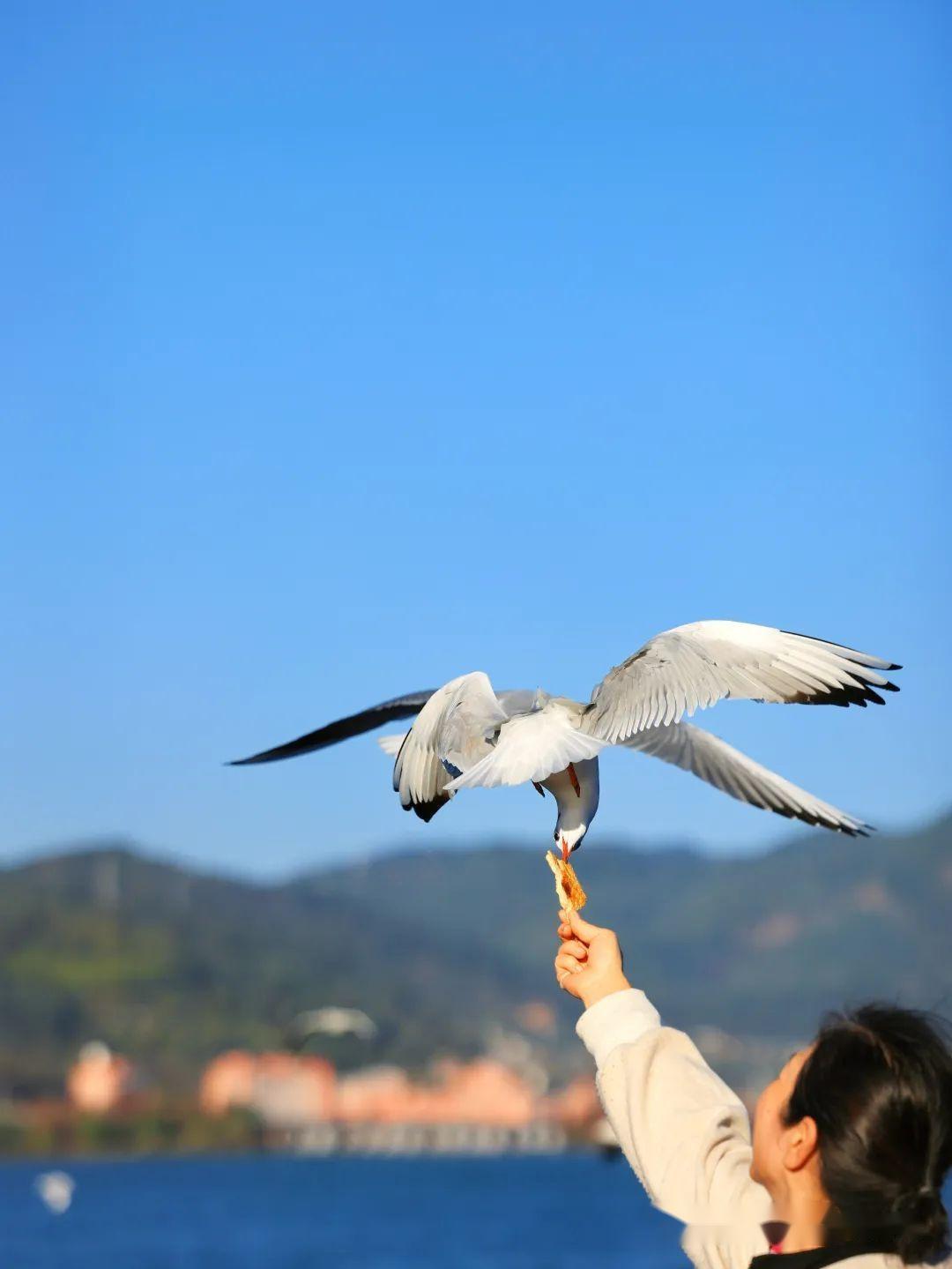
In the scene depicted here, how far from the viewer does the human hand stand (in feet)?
6.40

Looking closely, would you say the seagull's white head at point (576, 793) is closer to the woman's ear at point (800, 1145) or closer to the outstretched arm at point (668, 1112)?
the outstretched arm at point (668, 1112)

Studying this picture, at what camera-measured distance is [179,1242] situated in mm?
53562

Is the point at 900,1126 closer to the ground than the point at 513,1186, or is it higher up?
higher up

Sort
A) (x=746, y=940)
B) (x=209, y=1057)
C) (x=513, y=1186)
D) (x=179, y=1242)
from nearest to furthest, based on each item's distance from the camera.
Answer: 1. (x=179, y=1242)
2. (x=513, y=1186)
3. (x=209, y=1057)
4. (x=746, y=940)

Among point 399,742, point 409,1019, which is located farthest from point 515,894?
point 399,742

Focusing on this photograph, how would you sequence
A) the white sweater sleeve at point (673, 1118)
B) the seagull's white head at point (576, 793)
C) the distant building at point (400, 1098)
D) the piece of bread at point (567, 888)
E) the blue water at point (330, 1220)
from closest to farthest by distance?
the white sweater sleeve at point (673, 1118) → the piece of bread at point (567, 888) → the seagull's white head at point (576, 793) → the blue water at point (330, 1220) → the distant building at point (400, 1098)

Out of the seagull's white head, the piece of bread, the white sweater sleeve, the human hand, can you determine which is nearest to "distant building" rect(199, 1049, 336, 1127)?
the seagull's white head

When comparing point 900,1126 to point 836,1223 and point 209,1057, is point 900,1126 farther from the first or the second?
point 209,1057

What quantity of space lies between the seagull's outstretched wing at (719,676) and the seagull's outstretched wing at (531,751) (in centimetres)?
11

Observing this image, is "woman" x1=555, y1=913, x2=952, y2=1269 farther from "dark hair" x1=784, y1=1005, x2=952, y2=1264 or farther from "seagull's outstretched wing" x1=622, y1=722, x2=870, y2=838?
"seagull's outstretched wing" x1=622, y1=722, x2=870, y2=838

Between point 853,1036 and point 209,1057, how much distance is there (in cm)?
9810

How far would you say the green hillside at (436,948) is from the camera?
101312mm

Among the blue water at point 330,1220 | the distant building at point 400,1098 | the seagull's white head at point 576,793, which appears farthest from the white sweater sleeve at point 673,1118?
the distant building at point 400,1098

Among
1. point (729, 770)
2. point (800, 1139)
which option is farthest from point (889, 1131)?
point (729, 770)
